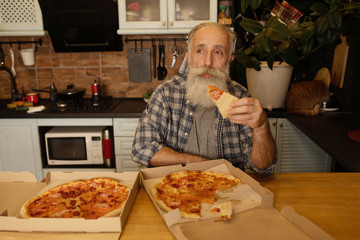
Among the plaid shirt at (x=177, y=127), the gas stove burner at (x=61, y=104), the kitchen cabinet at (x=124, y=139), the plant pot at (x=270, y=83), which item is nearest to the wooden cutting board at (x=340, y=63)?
the plant pot at (x=270, y=83)

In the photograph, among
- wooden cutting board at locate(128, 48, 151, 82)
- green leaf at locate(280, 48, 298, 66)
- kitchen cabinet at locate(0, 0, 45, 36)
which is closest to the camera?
green leaf at locate(280, 48, 298, 66)

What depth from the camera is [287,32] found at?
1.98 metres

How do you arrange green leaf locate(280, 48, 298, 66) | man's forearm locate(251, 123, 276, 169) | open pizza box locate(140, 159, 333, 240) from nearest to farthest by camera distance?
open pizza box locate(140, 159, 333, 240)
man's forearm locate(251, 123, 276, 169)
green leaf locate(280, 48, 298, 66)

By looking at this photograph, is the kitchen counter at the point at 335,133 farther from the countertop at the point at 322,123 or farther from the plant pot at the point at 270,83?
the plant pot at the point at 270,83

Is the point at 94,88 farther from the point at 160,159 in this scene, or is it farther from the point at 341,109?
the point at 341,109

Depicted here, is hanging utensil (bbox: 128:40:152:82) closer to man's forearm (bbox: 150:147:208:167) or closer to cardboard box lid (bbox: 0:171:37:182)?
man's forearm (bbox: 150:147:208:167)

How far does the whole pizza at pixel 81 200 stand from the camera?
1034 millimetres

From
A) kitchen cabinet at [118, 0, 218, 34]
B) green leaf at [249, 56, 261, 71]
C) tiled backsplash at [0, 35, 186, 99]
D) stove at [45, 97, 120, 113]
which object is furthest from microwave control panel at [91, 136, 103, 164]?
green leaf at [249, 56, 261, 71]

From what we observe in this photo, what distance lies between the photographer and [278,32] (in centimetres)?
199

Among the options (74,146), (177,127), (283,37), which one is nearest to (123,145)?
(74,146)

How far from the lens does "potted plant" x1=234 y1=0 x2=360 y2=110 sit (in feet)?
6.42

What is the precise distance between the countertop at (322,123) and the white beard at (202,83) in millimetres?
725

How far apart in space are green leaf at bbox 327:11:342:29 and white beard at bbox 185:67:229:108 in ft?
2.56

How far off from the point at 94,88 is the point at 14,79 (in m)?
0.95
